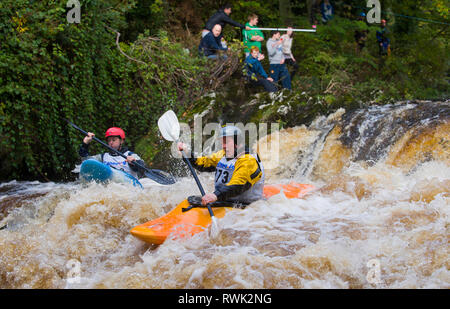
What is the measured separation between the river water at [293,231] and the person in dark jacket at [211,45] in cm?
316

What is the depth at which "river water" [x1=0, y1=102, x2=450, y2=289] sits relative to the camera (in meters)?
3.27

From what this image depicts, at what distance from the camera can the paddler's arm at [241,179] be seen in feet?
13.8

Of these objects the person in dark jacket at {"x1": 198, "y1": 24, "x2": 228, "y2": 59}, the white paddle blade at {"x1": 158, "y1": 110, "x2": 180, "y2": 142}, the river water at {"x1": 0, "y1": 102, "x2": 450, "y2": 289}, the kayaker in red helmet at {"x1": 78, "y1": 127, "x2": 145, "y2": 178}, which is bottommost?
the river water at {"x1": 0, "y1": 102, "x2": 450, "y2": 289}

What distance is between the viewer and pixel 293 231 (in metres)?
4.06

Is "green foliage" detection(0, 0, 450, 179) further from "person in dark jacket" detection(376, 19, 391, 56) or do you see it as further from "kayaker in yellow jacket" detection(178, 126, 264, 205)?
"kayaker in yellow jacket" detection(178, 126, 264, 205)

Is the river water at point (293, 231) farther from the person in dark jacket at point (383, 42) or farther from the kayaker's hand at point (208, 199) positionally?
the person in dark jacket at point (383, 42)

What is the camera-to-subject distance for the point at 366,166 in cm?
607

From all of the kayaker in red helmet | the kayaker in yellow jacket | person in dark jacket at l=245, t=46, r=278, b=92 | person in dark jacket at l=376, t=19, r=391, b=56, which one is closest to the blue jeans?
person in dark jacket at l=245, t=46, r=278, b=92

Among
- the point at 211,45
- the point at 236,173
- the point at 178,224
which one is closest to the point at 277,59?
the point at 211,45

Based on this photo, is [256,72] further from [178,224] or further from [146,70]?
[178,224]

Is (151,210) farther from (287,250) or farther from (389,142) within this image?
(389,142)

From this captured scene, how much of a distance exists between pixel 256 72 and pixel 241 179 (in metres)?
4.67

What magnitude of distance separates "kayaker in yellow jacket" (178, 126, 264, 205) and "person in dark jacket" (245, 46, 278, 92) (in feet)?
13.6
